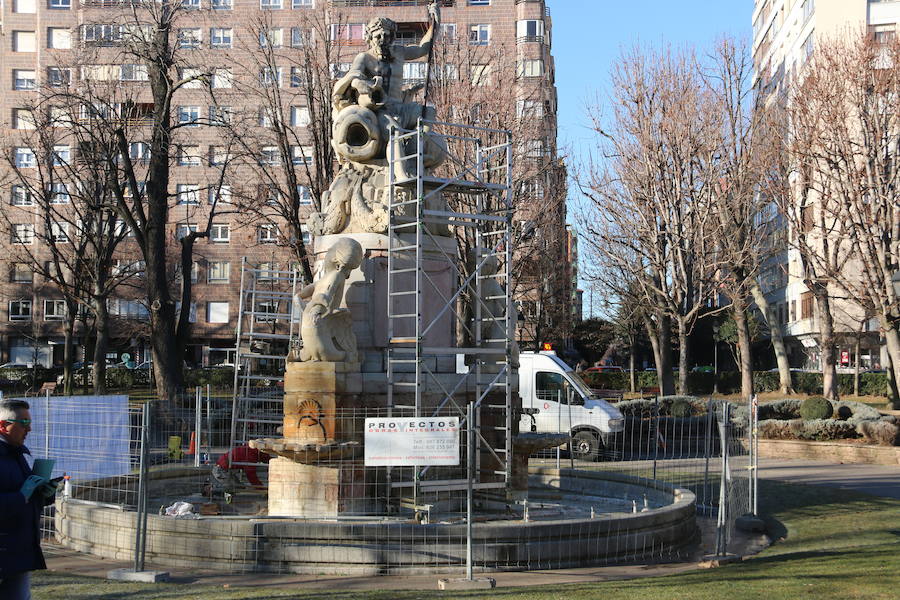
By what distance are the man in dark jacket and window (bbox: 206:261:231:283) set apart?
52.9 metres

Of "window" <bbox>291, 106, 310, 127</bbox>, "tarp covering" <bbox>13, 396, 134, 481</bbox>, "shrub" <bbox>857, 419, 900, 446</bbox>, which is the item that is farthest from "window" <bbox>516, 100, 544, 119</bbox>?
"tarp covering" <bbox>13, 396, 134, 481</bbox>

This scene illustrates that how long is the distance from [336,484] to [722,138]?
23.6 m

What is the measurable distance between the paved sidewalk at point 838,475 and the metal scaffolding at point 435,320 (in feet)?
24.2

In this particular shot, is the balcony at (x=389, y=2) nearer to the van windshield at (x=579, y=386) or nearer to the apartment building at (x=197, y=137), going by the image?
the apartment building at (x=197, y=137)

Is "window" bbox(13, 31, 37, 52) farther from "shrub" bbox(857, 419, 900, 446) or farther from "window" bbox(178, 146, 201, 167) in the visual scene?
"shrub" bbox(857, 419, 900, 446)

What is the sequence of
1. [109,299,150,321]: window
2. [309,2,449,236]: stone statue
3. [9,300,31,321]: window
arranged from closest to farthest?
[309,2,449,236]: stone statue < [109,299,150,321]: window < [9,300,31,321]: window

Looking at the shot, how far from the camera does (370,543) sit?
392 inches

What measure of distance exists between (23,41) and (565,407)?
47790 mm

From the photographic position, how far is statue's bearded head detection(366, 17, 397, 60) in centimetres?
1342

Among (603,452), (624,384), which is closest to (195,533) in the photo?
(603,452)

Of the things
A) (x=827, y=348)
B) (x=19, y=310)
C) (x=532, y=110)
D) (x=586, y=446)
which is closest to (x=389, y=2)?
(x=532, y=110)

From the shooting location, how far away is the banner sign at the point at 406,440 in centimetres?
967

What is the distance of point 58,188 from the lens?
183 ft

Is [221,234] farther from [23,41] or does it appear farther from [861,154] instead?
[861,154]
